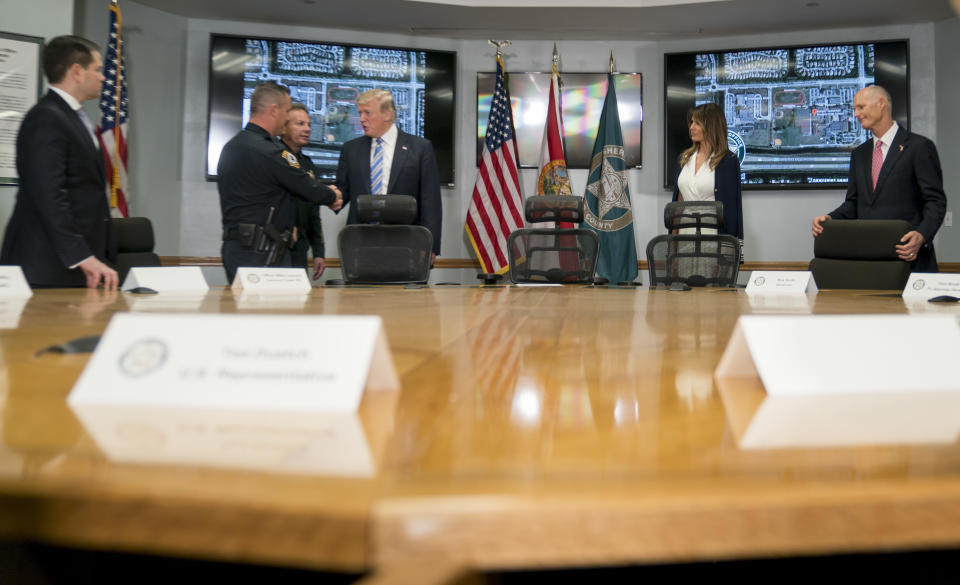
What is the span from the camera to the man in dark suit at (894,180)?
137 inches

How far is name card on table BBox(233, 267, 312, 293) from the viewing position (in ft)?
7.38

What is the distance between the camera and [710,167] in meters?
4.72

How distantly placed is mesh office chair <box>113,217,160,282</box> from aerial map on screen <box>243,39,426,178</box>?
7.81ft

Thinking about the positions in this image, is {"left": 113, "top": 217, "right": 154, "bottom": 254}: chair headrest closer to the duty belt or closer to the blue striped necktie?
the duty belt

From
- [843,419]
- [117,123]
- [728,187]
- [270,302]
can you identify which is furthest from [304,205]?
[843,419]

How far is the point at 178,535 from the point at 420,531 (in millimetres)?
74

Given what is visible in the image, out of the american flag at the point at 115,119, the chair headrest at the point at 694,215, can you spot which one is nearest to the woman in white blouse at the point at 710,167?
the chair headrest at the point at 694,215

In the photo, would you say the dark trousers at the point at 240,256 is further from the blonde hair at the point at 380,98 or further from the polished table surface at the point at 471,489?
the polished table surface at the point at 471,489

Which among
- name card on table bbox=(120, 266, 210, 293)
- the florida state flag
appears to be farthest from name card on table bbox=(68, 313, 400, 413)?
the florida state flag

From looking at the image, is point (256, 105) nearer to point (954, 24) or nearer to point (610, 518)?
point (610, 518)

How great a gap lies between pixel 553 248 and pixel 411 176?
1.13m

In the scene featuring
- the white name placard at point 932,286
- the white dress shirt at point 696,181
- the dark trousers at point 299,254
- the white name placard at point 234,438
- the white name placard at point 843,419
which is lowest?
the dark trousers at point 299,254

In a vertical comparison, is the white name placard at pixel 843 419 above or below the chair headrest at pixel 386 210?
below

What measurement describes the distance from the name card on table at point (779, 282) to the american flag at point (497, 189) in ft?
11.9
